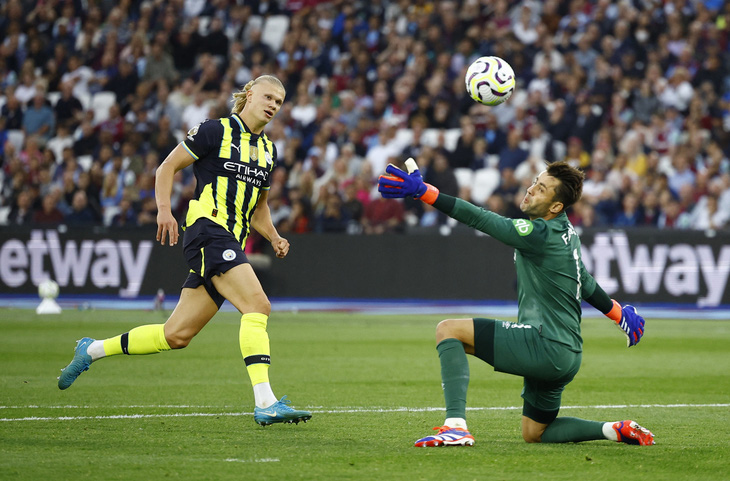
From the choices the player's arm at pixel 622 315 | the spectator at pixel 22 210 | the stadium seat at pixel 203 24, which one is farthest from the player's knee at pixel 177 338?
the stadium seat at pixel 203 24

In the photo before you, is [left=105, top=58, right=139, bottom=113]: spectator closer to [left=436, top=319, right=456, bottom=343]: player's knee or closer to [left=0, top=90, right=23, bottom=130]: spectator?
[left=0, top=90, right=23, bottom=130]: spectator

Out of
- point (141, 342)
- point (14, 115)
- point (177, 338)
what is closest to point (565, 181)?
point (177, 338)

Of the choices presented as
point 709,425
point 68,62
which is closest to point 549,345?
point 709,425

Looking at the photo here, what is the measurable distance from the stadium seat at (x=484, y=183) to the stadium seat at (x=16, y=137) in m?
10.3

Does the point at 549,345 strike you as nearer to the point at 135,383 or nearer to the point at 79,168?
the point at 135,383

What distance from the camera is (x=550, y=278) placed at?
6.56 meters

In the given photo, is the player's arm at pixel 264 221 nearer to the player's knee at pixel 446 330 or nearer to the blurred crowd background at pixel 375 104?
the player's knee at pixel 446 330

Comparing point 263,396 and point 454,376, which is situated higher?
point 454,376

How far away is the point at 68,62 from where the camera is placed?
2644 centimetres

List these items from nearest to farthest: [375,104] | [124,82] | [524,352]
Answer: [524,352] → [375,104] → [124,82]

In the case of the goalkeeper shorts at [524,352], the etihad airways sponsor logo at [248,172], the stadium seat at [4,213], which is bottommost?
the goalkeeper shorts at [524,352]

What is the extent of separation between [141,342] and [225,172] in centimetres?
130

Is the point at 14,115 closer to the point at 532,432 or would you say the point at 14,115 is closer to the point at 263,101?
the point at 263,101

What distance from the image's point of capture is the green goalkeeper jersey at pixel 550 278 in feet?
21.3
